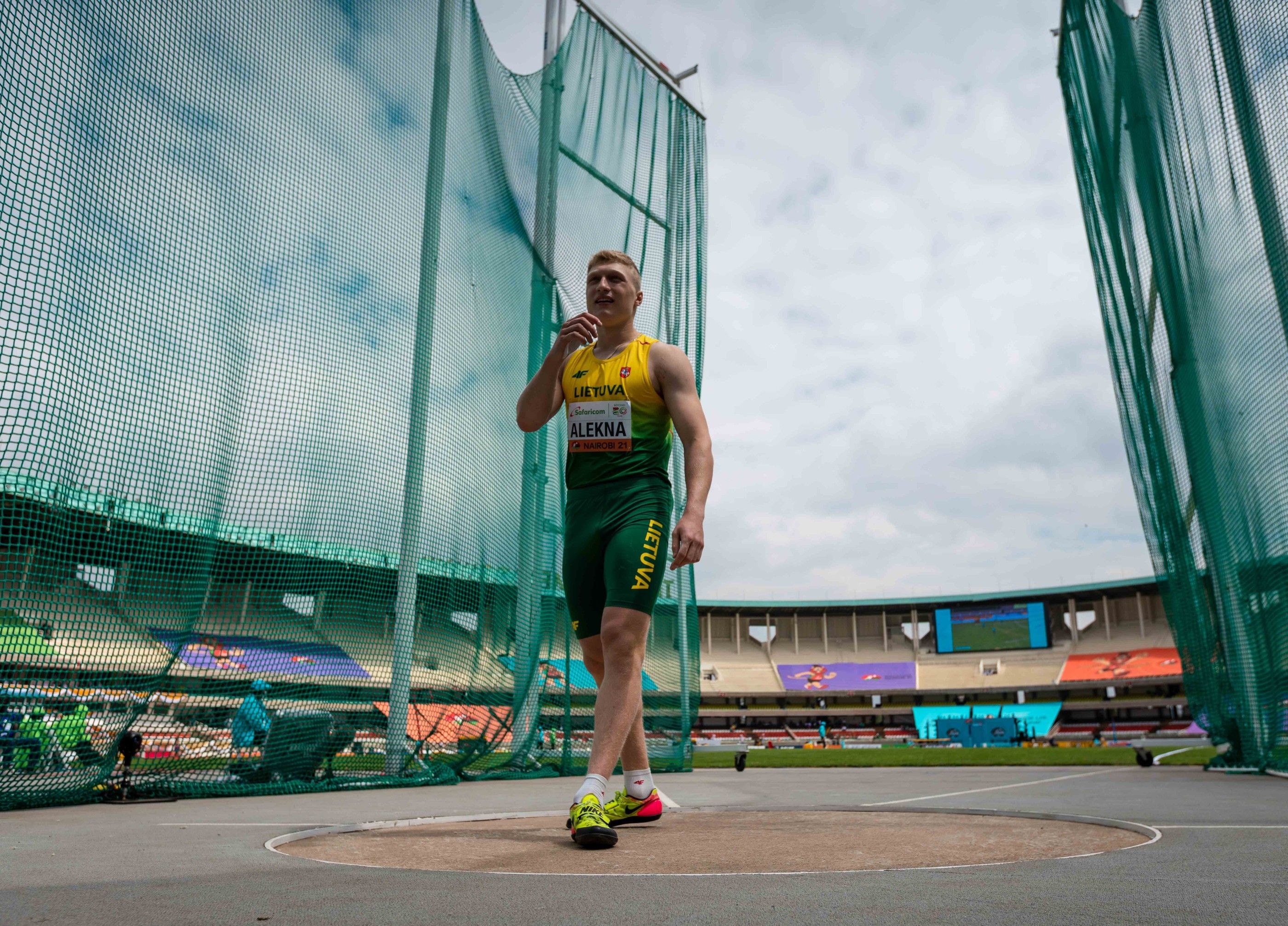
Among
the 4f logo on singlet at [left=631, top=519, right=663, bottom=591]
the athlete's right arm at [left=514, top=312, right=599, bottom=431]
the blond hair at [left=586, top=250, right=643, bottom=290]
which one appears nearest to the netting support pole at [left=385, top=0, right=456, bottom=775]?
the athlete's right arm at [left=514, top=312, right=599, bottom=431]

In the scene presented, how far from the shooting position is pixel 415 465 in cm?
623

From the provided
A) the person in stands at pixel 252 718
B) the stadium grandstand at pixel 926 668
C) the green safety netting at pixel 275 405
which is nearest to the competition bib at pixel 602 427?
the green safety netting at pixel 275 405

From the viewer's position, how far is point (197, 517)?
4.70m

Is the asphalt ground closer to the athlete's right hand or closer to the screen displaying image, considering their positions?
the athlete's right hand

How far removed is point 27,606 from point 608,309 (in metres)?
3.12

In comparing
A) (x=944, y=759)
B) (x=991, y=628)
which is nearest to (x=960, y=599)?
(x=991, y=628)

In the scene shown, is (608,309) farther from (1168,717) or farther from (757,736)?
→ (1168,717)

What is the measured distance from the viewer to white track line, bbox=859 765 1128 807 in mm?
4305

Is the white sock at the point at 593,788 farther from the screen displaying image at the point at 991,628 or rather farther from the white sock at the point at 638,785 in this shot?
the screen displaying image at the point at 991,628

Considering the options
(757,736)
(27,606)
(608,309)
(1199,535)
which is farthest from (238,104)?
(757,736)

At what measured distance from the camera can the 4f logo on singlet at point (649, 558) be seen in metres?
2.67

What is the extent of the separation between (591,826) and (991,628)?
48.7 m

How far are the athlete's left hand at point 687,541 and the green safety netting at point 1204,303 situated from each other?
4.69 metres

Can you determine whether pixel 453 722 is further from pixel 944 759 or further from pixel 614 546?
pixel 944 759
